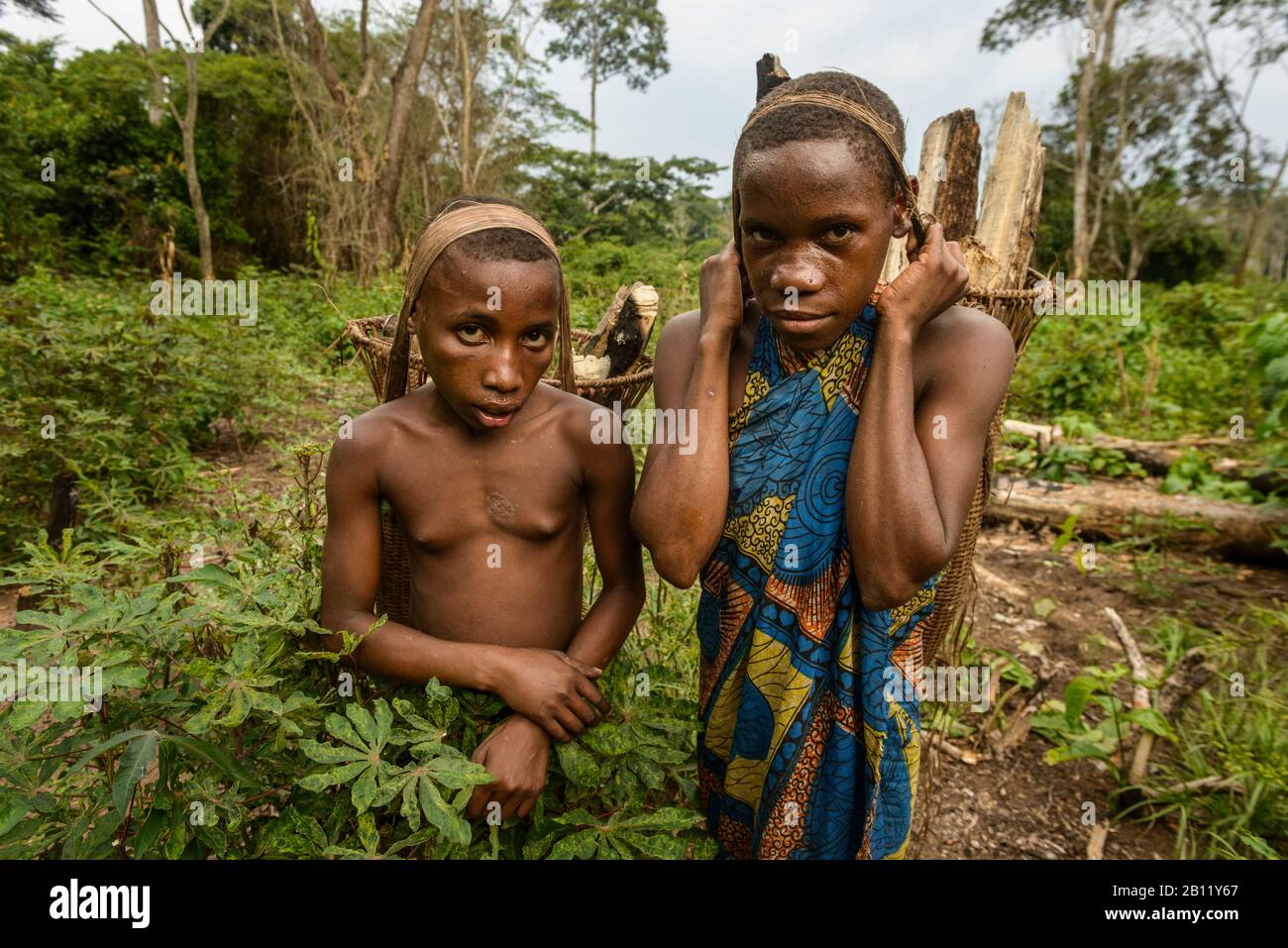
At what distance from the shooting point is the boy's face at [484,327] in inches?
51.3

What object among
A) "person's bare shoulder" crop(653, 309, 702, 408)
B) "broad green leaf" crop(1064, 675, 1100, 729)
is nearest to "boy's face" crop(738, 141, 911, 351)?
"person's bare shoulder" crop(653, 309, 702, 408)

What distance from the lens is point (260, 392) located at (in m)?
5.08

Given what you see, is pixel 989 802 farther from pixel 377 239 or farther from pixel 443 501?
pixel 377 239

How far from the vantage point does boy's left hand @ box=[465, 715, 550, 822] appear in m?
1.23

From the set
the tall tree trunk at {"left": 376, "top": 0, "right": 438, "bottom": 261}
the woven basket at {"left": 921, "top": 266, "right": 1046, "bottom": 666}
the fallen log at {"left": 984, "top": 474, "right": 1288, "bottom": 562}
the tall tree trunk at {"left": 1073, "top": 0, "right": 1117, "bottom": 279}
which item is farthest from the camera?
the tall tree trunk at {"left": 1073, "top": 0, "right": 1117, "bottom": 279}

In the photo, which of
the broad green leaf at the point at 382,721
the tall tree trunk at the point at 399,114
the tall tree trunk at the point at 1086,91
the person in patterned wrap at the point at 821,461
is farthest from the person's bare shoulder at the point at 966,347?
the tall tree trunk at the point at 1086,91

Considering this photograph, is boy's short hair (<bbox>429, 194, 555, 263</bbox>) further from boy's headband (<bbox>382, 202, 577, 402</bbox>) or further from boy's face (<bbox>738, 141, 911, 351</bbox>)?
boy's face (<bbox>738, 141, 911, 351</bbox>)

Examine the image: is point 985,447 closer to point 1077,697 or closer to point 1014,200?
point 1014,200

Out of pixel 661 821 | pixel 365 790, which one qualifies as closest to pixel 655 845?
pixel 661 821

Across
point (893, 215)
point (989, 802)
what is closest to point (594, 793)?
point (893, 215)

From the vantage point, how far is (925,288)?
1279mm

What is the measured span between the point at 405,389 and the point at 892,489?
1050 millimetres

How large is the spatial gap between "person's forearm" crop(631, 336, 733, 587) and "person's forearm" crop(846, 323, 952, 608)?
0.75ft
